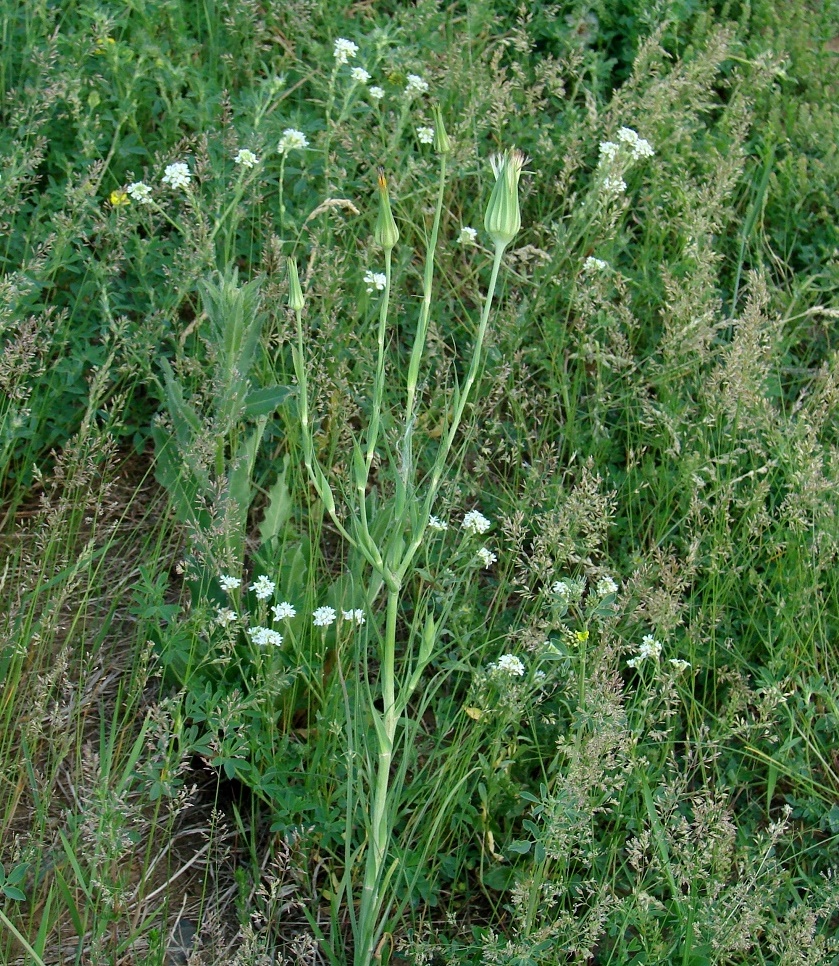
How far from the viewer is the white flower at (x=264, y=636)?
1.95 meters

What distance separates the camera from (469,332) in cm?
285

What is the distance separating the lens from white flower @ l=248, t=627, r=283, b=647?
195cm

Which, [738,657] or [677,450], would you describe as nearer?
[738,657]

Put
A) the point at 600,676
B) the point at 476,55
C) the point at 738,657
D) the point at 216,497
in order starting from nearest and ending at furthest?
the point at 600,676 < the point at 216,497 < the point at 738,657 < the point at 476,55

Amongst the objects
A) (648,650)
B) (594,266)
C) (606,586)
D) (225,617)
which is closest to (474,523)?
(606,586)

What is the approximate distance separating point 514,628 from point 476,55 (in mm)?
1991

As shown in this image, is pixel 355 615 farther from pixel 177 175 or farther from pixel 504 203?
pixel 177 175

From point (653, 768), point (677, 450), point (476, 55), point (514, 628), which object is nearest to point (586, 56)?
point (476, 55)

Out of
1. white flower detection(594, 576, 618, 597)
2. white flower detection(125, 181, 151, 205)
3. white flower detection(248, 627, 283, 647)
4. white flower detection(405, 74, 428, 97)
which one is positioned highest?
white flower detection(405, 74, 428, 97)

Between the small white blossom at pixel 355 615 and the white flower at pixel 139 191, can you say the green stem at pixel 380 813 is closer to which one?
the small white blossom at pixel 355 615

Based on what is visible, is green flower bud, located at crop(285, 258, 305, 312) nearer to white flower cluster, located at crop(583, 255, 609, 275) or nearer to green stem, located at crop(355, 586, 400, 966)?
green stem, located at crop(355, 586, 400, 966)

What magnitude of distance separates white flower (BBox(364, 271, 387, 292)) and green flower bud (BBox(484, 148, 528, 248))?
0.96 meters

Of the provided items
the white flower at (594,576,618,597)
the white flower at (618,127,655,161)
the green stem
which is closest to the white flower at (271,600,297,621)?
the green stem

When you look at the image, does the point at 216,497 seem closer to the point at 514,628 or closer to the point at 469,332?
the point at 514,628
